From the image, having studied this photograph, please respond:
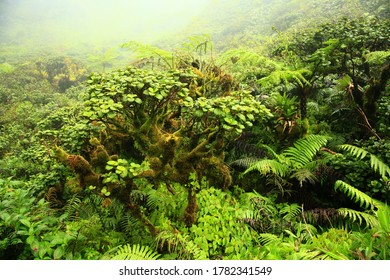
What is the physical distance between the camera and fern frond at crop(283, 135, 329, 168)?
3248mm

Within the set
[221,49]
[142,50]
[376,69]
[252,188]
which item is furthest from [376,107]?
[221,49]

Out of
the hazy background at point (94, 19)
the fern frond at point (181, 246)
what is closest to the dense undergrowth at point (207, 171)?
the fern frond at point (181, 246)

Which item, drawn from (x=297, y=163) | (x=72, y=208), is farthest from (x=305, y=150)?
(x=72, y=208)

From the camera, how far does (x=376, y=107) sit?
3.81 meters

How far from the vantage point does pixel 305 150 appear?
3.32 m

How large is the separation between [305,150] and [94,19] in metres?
4.23

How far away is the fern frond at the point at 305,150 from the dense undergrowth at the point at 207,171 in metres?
0.02

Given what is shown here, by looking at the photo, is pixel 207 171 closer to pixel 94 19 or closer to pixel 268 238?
pixel 268 238

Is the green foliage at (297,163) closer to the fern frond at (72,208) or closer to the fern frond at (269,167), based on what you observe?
the fern frond at (269,167)

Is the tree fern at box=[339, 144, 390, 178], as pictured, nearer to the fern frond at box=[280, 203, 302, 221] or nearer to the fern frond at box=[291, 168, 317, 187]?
the fern frond at box=[291, 168, 317, 187]

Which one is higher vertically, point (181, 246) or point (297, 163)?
point (297, 163)

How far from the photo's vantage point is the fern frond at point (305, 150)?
325 centimetres

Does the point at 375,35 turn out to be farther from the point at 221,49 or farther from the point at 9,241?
the point at 9,241

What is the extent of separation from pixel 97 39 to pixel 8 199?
445 cm
